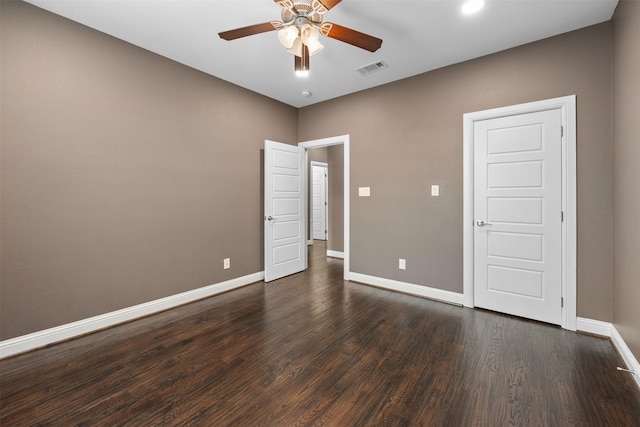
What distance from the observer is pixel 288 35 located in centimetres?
211

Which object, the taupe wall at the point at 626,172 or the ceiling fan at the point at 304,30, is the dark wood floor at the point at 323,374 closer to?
the taupe wall at the point at 626,172

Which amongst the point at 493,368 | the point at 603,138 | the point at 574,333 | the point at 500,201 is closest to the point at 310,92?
the point at 500,201

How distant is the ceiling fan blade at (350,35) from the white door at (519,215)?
168 centimetres

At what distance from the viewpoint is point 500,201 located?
9.81ft

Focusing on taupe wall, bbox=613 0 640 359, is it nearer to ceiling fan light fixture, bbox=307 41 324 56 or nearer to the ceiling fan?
the ceiling fan

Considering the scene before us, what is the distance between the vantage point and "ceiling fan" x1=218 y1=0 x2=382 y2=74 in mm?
1972

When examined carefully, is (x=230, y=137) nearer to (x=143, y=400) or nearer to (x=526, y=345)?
(x=143, y=400)

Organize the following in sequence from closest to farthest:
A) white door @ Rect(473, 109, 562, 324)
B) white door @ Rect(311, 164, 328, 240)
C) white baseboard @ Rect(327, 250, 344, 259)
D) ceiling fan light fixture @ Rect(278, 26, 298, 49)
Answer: ceiling fan light fixture @ Rect(278, 26, 298, 49) < white door @ Rect(473, 109, 562, 324) < white baseboard @ Rect(327, 250, 344, 259) < white door @ Rect(311, 164, 328, 240)

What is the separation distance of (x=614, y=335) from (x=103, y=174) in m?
4.80

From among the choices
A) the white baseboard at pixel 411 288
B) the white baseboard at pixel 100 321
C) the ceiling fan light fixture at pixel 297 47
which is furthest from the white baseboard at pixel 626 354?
the white baseboard at pixel 100 321

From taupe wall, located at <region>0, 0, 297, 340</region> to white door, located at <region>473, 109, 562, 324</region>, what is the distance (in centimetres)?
309

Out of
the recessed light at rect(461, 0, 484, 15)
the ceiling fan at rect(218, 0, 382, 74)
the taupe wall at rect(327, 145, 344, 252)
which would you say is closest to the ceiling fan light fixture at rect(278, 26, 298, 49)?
the ceiling fan at rect(218, 0, 382, 74)

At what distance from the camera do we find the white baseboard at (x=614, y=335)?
1928mm

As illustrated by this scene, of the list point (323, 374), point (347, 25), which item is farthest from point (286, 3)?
point (323, 374)
